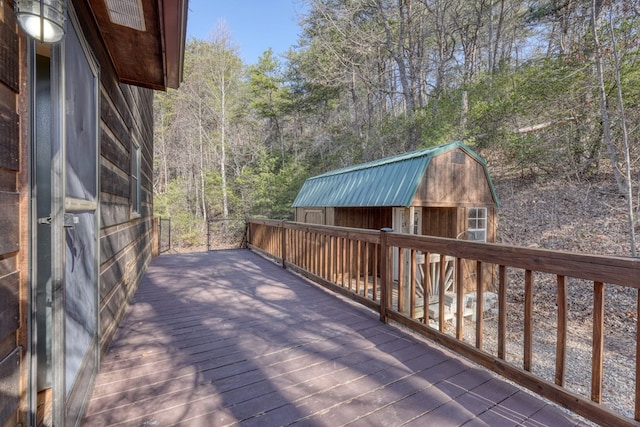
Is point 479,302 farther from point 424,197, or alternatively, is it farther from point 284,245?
point 284,245

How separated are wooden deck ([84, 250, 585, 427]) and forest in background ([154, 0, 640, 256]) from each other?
240 inches

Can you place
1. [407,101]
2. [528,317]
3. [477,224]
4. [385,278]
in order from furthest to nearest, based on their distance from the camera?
[407,101] → [477,224] → [385,278] → [528,317]

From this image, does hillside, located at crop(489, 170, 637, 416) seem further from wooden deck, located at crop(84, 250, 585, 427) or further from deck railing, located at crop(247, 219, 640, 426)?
wooden deck, located at crop(84, 250, 585, 427)

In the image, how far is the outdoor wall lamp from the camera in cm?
100

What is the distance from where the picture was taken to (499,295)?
2.01 metres

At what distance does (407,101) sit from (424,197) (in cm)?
788

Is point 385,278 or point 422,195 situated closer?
point 385,278

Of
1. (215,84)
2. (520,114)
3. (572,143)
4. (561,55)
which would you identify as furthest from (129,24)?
(215,84)

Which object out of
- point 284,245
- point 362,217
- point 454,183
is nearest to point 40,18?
point 284,245

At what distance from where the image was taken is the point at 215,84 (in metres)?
13.9

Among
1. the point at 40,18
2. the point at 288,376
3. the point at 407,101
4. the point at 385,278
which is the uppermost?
the point at 407,101

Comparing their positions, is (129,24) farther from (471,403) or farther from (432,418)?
(471,403)

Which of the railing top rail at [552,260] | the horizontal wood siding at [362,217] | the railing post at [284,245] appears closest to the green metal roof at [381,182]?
the horizontal wood siding at [362,217]

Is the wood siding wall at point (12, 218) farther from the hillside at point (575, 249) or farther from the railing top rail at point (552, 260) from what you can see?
the hillside at point (575, 249)
